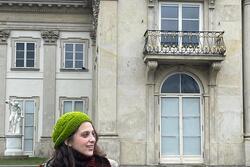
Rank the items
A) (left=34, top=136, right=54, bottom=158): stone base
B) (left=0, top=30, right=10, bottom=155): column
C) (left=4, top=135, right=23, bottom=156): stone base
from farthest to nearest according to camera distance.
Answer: (left=0, top=30, right=10, bottom=155): column < (left=34, top=136, right=54, bottom=158): stone base < (left=4, top=135, right=23, bottom=156): stone base

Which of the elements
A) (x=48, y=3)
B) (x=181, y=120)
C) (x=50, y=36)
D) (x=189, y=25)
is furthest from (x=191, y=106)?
(x=48, y=3)

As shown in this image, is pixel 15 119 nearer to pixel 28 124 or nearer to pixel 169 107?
pixel 28 124

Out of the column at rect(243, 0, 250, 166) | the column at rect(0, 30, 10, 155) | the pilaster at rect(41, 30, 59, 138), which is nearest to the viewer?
the column at rect(243, 0, 250, 166)

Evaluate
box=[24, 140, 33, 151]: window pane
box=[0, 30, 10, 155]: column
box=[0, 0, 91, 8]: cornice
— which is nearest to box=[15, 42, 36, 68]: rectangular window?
box=[0, 30, 10, 155]: column

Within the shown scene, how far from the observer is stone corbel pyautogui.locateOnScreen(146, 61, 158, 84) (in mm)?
19500

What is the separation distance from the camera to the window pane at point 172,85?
2036 centimetres

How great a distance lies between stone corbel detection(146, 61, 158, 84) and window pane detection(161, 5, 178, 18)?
6.97ft

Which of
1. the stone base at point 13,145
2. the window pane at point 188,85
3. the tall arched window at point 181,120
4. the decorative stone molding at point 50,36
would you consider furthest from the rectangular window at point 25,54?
the window pane at point 188,85

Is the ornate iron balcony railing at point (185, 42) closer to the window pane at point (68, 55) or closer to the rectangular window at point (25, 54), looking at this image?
the window pane at point (68, 55)

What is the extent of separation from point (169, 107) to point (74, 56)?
9508mm

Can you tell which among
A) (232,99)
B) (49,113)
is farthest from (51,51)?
(232,99)

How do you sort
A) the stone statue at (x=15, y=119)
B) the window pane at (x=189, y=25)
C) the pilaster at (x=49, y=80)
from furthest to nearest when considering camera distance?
the pilaster at (x=49, y=80)
the stone statue at (x=15, y=119)
the window pane at (x=189, y=25)

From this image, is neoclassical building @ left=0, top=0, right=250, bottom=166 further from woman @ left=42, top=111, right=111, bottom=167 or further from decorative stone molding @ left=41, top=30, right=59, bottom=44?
woman @ left=42, top=111, right=111, bottom=167

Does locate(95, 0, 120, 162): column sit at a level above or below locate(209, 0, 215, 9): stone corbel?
below
